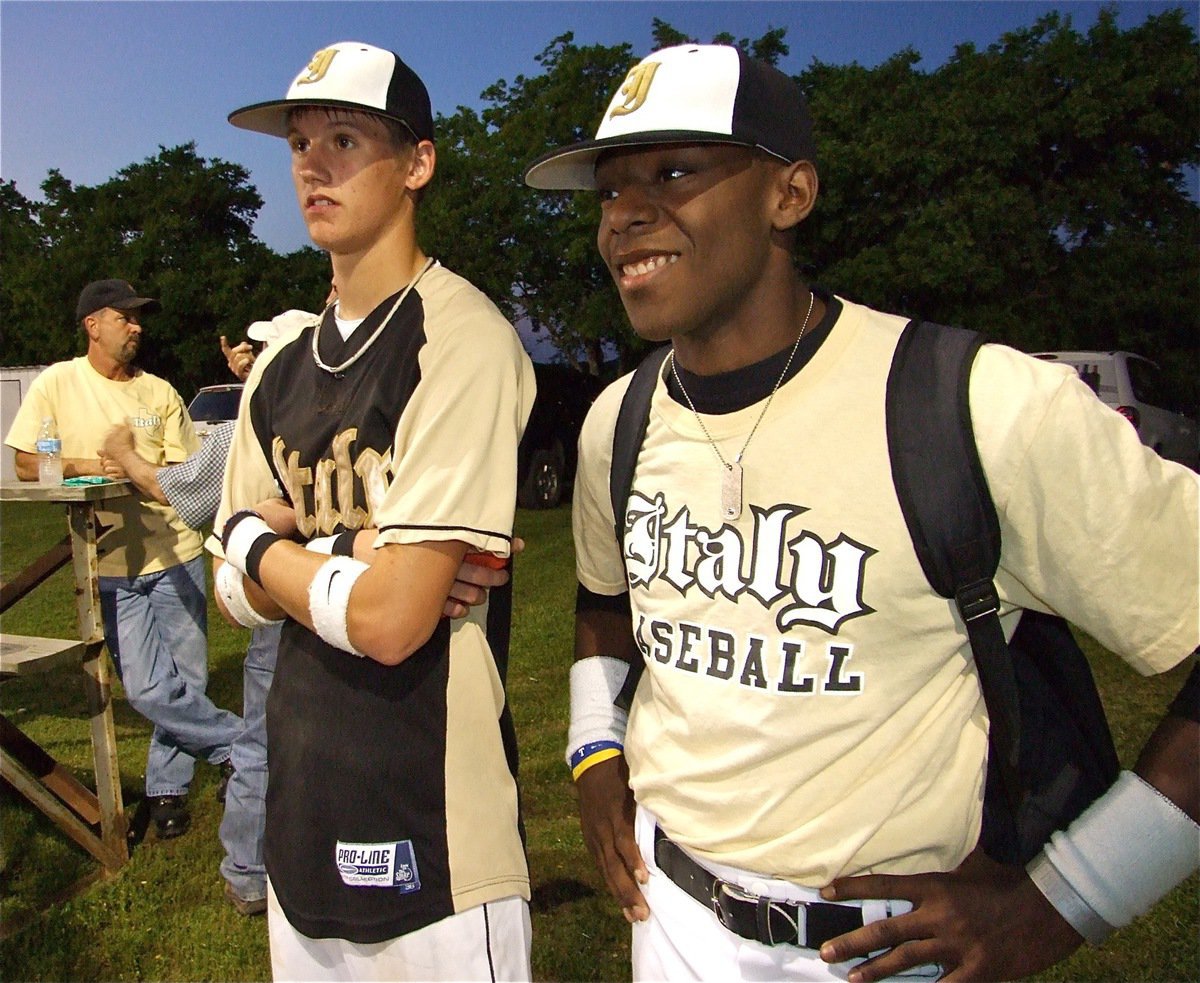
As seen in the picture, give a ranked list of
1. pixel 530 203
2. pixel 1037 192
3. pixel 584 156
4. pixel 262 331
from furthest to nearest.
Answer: pixel 530 203 < pixel 1037 192 < pixel 262 331 < pixel 584 156

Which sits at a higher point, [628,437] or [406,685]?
[628,437]

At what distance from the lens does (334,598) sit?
75.4 inches

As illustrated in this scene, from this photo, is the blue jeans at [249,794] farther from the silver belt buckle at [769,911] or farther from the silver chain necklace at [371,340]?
the silver belt buckle at [769,911]

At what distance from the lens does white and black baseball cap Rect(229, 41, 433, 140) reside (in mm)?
2117

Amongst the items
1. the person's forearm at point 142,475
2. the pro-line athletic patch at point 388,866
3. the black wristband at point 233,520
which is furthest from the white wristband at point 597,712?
the person's forearm at point 142,475

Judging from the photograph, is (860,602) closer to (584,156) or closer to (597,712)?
(597,712)

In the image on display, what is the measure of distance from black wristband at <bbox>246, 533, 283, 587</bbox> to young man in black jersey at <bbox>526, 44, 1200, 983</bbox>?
77cm

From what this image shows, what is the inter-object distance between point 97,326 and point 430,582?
4505 mm

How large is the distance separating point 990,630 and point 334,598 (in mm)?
1195

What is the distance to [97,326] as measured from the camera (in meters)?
5.50

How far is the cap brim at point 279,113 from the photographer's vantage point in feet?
6.95

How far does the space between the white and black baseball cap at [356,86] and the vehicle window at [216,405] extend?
581 inches

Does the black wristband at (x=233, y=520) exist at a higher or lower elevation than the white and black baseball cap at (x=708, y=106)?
lower

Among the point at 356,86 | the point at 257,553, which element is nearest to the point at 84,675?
the point at 257,553
